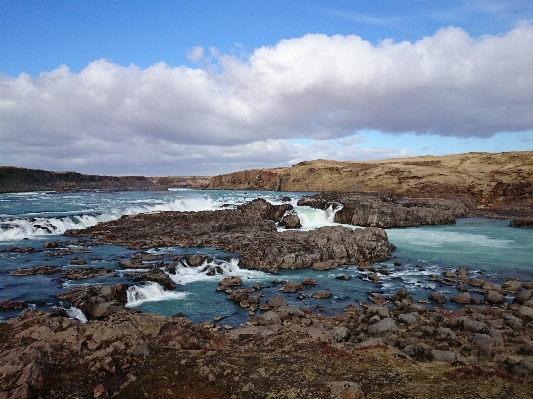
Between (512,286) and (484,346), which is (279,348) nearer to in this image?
(484,346)

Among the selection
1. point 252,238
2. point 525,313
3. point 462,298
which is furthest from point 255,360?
point 252,238

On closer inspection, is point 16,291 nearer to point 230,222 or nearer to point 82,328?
point 82,328

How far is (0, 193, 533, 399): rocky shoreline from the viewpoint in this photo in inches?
398

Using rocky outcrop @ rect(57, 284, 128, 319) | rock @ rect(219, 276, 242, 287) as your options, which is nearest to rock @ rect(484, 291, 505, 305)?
rock @ rect(219, 276, 242, 287)

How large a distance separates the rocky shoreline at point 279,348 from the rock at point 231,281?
78mm

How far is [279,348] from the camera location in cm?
1328

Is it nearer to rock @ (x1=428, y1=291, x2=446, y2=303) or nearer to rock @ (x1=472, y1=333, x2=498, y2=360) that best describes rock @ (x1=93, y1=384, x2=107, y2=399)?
rock @ (x1=472, y1=333, x2=498, y2=360)

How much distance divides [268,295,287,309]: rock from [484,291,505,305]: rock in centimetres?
1219

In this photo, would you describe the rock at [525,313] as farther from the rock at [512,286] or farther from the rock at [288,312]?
the rock at [288,312]

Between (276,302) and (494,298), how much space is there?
1298 centimetres

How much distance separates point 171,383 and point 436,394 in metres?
7.37

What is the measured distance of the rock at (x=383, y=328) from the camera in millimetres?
16031

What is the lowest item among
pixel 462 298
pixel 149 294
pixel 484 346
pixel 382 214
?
pixel 462 298

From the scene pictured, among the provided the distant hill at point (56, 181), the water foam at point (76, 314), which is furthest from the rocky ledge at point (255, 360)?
the distant hill at point (56, 181)
